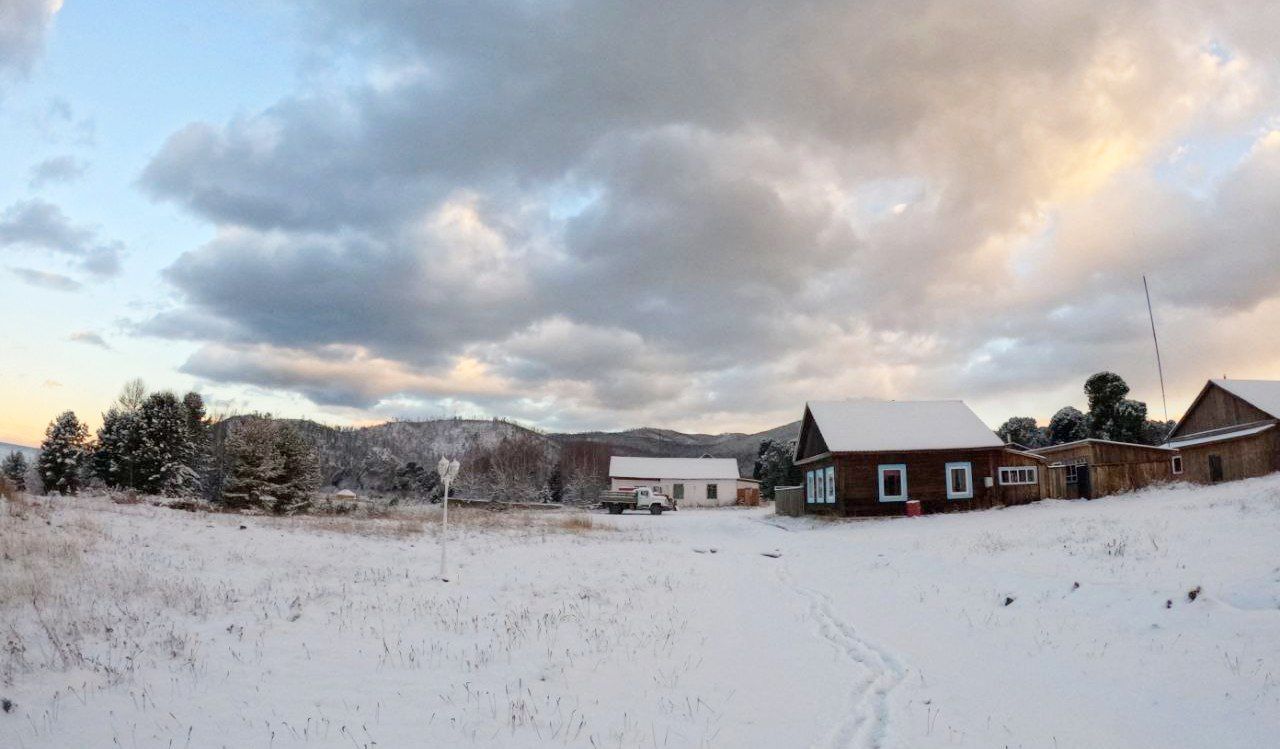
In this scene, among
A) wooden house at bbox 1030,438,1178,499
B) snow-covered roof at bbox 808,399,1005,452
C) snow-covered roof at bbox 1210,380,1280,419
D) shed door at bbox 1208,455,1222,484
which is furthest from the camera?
shed door at bbox 1208,455,1222,484

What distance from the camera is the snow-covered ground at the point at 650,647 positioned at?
6.35 metres

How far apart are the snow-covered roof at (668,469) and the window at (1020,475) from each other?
40040 millimetres

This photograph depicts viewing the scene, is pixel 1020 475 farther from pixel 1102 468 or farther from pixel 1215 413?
pixel 1215 413

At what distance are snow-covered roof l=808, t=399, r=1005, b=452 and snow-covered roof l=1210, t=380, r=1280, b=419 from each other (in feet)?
47.6

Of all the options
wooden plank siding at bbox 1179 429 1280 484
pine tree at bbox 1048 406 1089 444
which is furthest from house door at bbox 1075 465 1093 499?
pine tree at bbox 1048 406 1089 444

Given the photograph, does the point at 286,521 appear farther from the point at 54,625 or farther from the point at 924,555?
the point at 924,555

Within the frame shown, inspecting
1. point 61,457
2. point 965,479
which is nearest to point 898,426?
point 965,479

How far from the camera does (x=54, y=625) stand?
9.41 metres

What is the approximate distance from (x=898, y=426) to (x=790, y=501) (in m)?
9.76

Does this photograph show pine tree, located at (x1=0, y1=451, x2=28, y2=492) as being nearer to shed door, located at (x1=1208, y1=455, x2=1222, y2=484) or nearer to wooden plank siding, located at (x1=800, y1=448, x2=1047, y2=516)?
wooden plank siding, located at (x1=800, y1=448, x2=1047, y2=516)

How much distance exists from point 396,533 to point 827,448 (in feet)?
74.5

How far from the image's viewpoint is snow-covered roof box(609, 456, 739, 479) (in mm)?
73625

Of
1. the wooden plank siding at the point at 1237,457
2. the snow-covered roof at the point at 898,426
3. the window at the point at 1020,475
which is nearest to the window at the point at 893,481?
the snow-covered roof at the point at 898,426

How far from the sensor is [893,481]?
36219 mm
